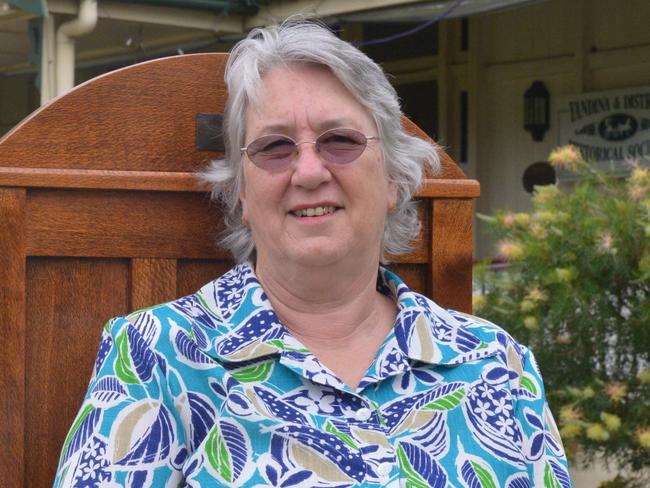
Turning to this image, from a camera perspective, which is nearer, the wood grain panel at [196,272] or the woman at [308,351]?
the woman at [308,351]

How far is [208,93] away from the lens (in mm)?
2117

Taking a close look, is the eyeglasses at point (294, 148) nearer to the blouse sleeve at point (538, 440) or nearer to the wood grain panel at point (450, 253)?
the wood grain panel at point (450, 253)

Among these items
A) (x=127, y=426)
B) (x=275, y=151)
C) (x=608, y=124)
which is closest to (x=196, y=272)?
(x=275, y=151)

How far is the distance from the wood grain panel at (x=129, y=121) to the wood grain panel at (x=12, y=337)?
9cm

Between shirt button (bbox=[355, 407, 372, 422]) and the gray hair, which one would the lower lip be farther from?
shirt button (bbox=[355, 407, 372, 422])

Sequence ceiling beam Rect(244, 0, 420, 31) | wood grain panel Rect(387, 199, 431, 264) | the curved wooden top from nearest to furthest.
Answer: the curved wooden top
wood grain panel Rect(387, 199, 431, 264)
ceiling beam Rect(244, 0, 420, 31)

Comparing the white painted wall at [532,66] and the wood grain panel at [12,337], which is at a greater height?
the white painted wall at [532,66]

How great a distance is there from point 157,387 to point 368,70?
2.15 ft

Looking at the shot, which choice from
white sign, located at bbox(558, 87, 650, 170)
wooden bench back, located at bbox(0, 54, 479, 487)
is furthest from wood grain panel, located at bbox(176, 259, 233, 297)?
white sign, located at bbox(558, 87, 650, 170)

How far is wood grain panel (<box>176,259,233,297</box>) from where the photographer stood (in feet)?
6.88

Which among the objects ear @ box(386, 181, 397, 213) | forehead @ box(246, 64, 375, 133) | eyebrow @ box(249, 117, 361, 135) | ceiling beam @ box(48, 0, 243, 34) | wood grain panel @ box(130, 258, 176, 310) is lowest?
wood grain panel @ box(130, 258, 176, 310)

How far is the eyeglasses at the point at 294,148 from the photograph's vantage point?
75.4 inches

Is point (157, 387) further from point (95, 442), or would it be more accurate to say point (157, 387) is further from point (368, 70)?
point (368, 70)

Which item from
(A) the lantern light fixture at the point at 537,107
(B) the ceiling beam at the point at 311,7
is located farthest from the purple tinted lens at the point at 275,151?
(A) the lantern light fixture at the point at 537,107
